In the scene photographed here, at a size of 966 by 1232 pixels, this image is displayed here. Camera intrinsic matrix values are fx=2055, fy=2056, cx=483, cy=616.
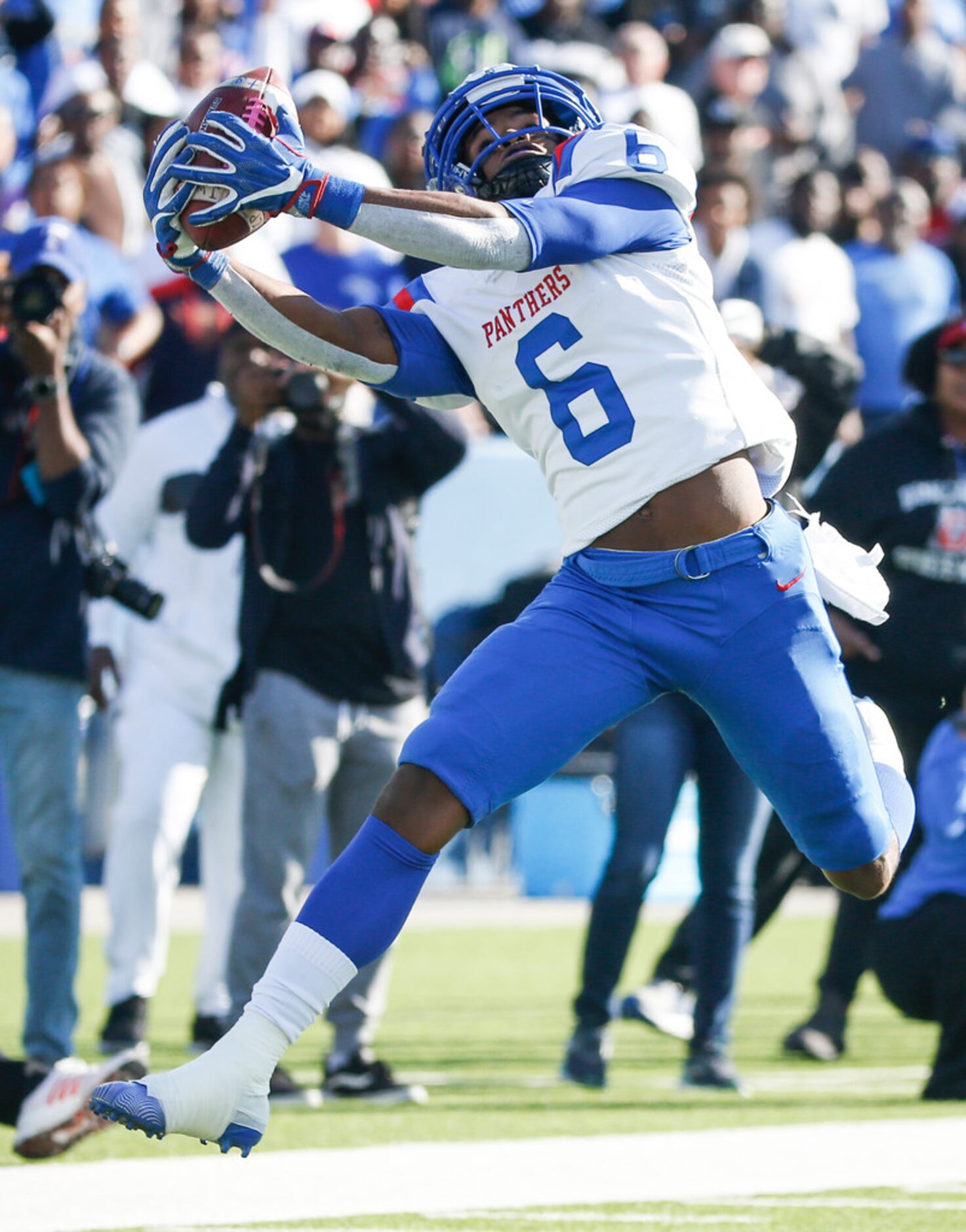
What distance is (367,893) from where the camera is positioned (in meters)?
3.42

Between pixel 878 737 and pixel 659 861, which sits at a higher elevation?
pixel 878 737

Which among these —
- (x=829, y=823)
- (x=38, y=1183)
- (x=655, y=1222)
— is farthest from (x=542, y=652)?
(x=38, y=1183)

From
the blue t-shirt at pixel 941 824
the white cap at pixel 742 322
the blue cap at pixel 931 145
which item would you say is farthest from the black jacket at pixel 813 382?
the blue cap at pixel 931 145

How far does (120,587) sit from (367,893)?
1.76 metres

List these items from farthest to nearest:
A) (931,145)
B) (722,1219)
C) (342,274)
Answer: (931,145)
(342,274)
(722,1219)

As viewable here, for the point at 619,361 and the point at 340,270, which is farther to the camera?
the point at 340,270

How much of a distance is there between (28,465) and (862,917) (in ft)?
9.17

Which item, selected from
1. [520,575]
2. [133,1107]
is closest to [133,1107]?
[133,1107]

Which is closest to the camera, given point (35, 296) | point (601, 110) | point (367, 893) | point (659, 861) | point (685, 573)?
point (367, 893)

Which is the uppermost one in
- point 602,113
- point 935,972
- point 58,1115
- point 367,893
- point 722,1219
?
point 602,113

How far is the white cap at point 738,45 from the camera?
11898 millimetres

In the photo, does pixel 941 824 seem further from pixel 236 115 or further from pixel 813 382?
pixel 236 115

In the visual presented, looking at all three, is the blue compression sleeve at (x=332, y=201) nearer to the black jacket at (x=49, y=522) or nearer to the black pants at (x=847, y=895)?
the black jacket at (x=49, y=522)

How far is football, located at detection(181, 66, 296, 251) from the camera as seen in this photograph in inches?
128
